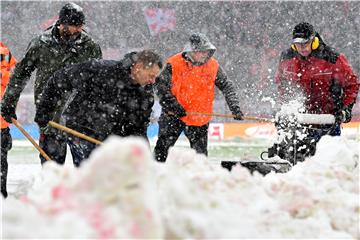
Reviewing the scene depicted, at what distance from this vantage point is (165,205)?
231cm

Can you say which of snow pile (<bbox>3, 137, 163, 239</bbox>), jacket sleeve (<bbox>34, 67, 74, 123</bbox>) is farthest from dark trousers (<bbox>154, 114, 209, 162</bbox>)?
snow pile (<bbox>3, 137, 163, 239</bbox>)

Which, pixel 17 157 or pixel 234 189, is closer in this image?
pixel 234 189

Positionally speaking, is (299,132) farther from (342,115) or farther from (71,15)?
(71,15)

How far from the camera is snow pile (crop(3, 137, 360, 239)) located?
198 cm

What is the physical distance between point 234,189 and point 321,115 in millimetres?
4101

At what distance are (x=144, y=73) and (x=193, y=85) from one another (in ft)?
8.84

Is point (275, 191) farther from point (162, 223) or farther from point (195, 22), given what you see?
point (195, 22)

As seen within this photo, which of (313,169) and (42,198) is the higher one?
(42,198)

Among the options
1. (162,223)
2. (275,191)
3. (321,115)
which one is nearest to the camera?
(162,223)

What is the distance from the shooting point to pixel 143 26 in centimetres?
1775

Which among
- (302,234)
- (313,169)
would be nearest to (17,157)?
(313,169)

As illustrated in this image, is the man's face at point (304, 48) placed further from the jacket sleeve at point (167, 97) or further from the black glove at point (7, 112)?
the black glove at point (7, 112)

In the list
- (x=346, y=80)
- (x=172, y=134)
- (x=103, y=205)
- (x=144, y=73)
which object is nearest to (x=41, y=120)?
(x=144, y=73)

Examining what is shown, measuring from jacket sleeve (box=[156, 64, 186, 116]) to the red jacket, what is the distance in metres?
0.95
